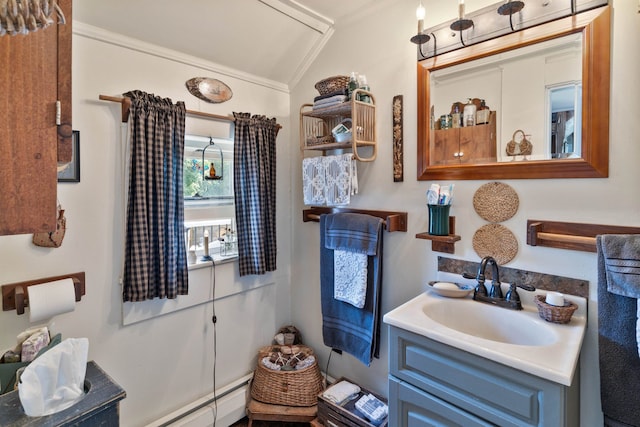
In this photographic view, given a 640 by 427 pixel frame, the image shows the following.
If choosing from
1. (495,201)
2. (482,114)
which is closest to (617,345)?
(495,201)

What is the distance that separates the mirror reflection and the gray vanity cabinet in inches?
34.4

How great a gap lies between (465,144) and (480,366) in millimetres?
992

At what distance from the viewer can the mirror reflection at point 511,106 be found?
129 cm

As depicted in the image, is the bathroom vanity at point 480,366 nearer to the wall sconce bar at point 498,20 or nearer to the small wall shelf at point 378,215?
the small wall shelf at point 378,215

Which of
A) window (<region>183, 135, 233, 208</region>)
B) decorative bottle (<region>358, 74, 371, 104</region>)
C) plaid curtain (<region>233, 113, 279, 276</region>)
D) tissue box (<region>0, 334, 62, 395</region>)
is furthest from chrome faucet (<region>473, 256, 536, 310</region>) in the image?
tissue box (<region>0, 334, 62, 395</region>)

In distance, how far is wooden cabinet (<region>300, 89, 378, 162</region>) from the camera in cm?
178

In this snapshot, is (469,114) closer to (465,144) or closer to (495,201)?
(465,144)

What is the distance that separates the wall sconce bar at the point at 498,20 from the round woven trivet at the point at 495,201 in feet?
2.20

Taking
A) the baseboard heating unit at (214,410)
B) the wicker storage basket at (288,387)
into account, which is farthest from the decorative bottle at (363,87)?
the baseboard heating unit at (214,410)

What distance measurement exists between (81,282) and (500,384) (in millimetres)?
1807

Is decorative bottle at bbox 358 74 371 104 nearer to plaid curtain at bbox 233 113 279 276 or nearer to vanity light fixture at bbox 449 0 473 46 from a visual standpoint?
vanity light fixture at bbox 449 0 473 46

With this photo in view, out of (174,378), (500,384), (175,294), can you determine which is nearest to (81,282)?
(175,294)

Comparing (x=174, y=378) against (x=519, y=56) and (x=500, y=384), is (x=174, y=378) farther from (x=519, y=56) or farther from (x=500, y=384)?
(x=519, y=56)

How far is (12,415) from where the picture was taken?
107 centimetres
